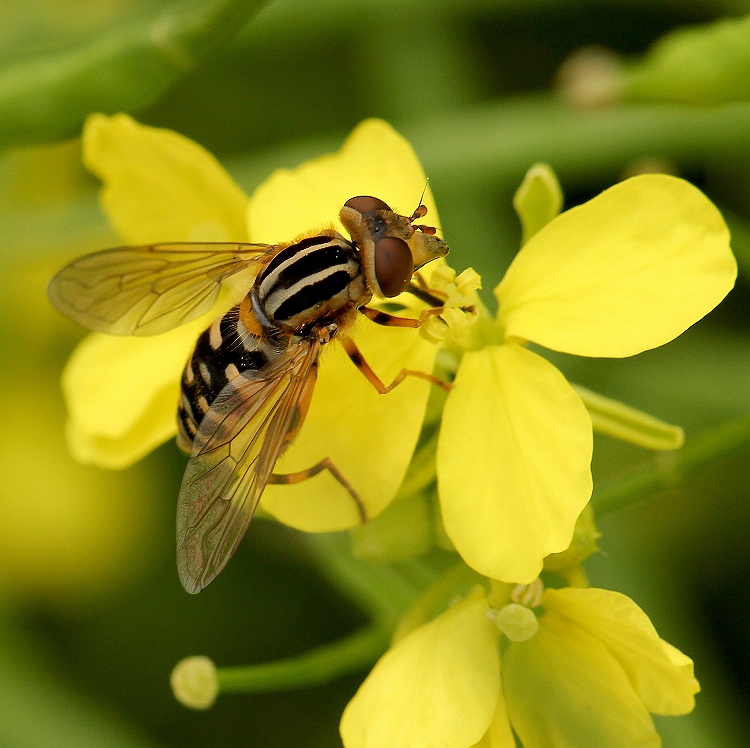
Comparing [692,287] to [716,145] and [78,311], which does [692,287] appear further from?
[716,145]

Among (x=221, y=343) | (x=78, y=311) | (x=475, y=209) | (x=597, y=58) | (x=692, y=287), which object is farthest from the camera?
(x=475, y=209)

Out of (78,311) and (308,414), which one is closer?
(308,414)

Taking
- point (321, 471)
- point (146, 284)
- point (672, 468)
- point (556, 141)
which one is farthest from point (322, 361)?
point (556, 141)

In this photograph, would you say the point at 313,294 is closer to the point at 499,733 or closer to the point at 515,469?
the point at 515,469

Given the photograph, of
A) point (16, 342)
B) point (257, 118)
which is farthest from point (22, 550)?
point (257, 118)

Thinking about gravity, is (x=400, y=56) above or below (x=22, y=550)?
above

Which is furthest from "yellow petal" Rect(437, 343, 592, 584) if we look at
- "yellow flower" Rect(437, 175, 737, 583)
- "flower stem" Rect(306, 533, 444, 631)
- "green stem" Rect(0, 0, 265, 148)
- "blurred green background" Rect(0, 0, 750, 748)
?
"blurred green background" Rect(0, 0, 750, 748)

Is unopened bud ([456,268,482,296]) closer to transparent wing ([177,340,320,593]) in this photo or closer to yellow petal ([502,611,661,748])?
transparent wing ([177,340,320,593])
